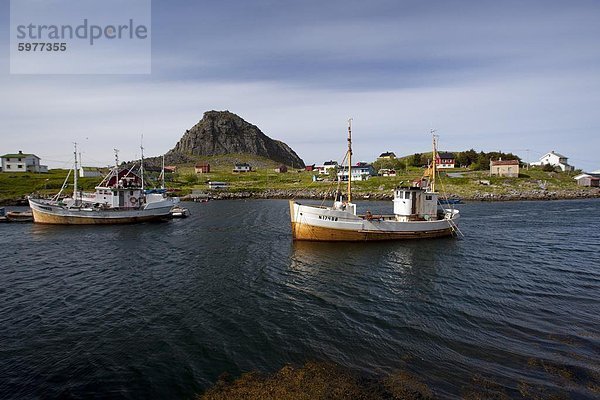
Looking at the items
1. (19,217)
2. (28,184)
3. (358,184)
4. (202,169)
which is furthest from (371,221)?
(202,169)

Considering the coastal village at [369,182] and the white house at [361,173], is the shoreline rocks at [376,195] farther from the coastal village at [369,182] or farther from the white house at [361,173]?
the white house at [361,173]

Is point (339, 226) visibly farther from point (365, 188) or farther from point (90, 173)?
point (90, 173)

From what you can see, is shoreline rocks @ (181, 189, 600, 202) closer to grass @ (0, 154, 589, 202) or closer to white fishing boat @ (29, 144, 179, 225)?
grass @ (0, 154, 589, 202)

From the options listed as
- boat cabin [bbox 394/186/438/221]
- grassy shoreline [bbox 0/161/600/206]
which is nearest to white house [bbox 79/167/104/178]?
grassy shoreline [bbox 0/161/600/206]

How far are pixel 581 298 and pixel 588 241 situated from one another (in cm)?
2503

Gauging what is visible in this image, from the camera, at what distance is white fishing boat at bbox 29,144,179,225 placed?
5378 centimetres

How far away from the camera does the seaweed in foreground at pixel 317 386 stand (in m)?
11.8

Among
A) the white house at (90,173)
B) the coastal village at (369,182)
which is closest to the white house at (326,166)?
the coastal village at (369,182)

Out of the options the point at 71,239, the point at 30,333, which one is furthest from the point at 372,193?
the point at 30,333

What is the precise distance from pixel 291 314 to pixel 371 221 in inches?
871

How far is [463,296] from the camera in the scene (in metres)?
22.6

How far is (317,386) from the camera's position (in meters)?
12.4

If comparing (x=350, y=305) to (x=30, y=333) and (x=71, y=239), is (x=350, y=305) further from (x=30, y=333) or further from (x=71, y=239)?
(x=71, y=239)

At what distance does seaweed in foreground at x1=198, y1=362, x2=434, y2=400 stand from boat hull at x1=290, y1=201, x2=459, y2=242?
84.3 feet
